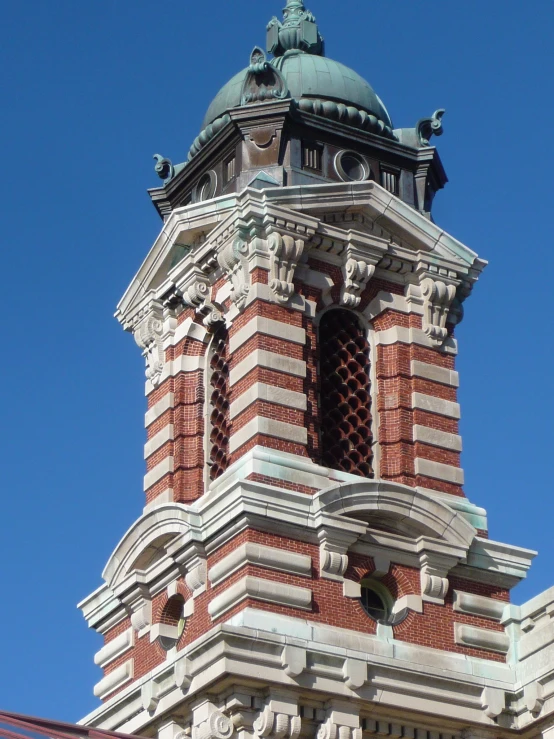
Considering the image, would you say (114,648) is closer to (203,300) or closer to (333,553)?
(333,553)

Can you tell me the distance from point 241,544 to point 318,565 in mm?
1423

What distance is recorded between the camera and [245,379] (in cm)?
3266

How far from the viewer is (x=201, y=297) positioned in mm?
35188

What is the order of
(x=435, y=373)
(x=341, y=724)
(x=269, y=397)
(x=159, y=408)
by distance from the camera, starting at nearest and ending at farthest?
(x=341, y=724) → (x=269, y=397) → (x=435, y=373) → (x=159, y=408)

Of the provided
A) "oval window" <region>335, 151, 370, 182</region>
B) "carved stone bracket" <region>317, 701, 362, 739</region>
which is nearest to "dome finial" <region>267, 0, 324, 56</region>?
"oval window" <region>335, 151, 370, 182</region>

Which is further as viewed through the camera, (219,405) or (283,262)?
(219,405)

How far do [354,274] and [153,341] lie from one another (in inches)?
182

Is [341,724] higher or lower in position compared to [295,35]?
lower

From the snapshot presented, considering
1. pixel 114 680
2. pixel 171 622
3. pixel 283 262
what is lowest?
pixel 114 680

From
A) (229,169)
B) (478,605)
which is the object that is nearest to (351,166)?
(229,169)

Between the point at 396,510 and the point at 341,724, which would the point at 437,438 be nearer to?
the point at 396,510

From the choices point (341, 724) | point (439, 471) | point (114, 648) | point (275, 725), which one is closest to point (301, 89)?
point (439, 471)

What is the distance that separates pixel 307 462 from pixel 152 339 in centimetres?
591

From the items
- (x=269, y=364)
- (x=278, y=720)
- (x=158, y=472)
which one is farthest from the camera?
(x=158, y=472)
